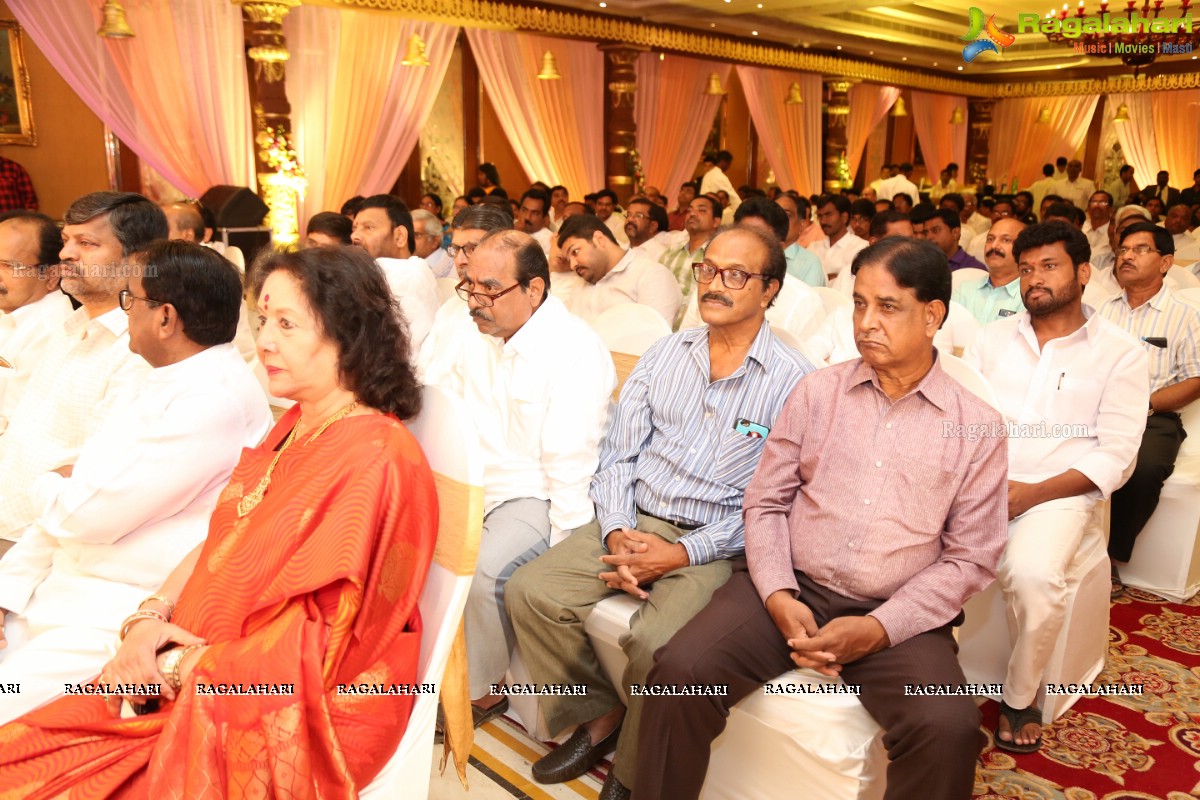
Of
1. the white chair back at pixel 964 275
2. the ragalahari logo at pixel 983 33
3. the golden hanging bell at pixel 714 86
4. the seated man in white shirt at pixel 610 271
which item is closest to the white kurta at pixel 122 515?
the seated man in white shirt at pixel 610 271

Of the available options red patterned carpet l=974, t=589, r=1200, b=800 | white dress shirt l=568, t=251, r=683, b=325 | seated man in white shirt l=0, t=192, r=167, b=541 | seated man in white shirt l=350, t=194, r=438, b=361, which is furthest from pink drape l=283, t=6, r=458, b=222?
red patterned carpet l=974, t=589, r=1200, b=800

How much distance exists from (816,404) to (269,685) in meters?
1.30

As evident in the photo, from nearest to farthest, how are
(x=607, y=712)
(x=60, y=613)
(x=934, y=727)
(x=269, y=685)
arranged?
(x=269, y=685)
(x=934, y=727)
(x=60, y=613)
(x=607, y=712)

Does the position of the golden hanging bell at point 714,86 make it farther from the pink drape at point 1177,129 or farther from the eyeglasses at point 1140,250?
the pink drape at point 1177,129

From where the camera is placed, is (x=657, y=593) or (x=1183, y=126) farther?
(x=1183, y=126)

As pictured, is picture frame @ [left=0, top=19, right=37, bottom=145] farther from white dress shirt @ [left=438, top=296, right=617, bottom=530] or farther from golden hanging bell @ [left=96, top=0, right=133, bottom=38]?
white dress shirt @ [left=438, top=296, right=617, bottom=530]

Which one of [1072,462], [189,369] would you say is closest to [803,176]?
[1072,462]

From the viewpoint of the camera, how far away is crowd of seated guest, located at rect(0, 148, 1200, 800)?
1.43m

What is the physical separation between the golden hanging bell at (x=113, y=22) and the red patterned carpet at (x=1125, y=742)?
6.61 m

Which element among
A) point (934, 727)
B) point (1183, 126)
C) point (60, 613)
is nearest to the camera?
point (934, 727)

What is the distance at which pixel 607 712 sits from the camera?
2301 mm

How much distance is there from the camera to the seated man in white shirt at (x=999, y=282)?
12.4 ft

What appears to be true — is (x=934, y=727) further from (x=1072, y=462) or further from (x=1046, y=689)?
(x=1072, y=462)

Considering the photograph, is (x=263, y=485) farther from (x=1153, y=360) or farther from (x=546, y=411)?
(x=1153, y=360)
